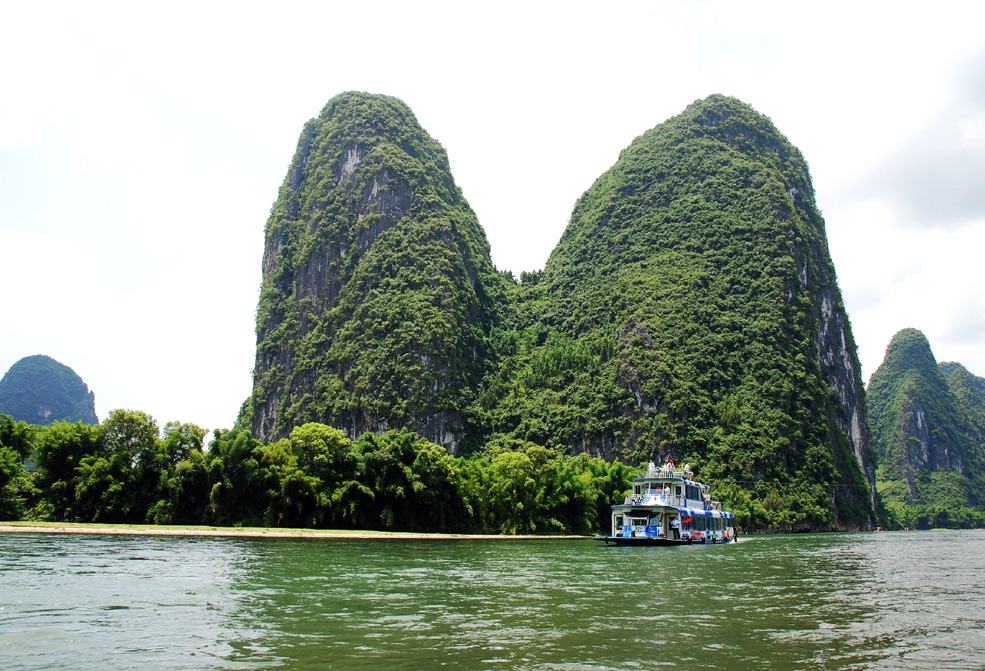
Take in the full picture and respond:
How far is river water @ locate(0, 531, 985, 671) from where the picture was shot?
494 inches

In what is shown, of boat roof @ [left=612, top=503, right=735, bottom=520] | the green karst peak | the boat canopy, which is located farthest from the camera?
the green karst peak

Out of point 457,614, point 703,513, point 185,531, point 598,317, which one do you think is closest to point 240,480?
point 185,531

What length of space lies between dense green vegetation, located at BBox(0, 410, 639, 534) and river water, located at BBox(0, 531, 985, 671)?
58.3 feet

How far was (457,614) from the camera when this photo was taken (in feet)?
56.7

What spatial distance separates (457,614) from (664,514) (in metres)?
39.4

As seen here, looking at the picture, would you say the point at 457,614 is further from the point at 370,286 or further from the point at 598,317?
the point at 598,317

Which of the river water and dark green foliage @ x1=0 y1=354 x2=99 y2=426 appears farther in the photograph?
dark green foliage @ x1=0 y1=354 x2=99 y2=426

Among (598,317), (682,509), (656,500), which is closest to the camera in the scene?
(656,500)

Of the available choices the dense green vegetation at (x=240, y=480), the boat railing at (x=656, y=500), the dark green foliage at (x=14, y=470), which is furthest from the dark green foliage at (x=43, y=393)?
the boat railing at (x=656, y=500)

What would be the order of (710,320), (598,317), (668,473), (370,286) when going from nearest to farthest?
(668,473) < (710,320) < (370,286) < (598,317)

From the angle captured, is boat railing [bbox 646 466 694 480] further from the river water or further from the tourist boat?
the river water

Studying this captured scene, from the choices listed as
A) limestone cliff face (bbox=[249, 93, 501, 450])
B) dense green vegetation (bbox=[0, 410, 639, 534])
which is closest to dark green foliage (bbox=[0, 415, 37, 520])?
dense green vegetation (bbox=[0, 410, 639, 534])

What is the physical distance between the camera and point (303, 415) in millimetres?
127375

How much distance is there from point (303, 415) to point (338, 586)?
108923 millimetres
